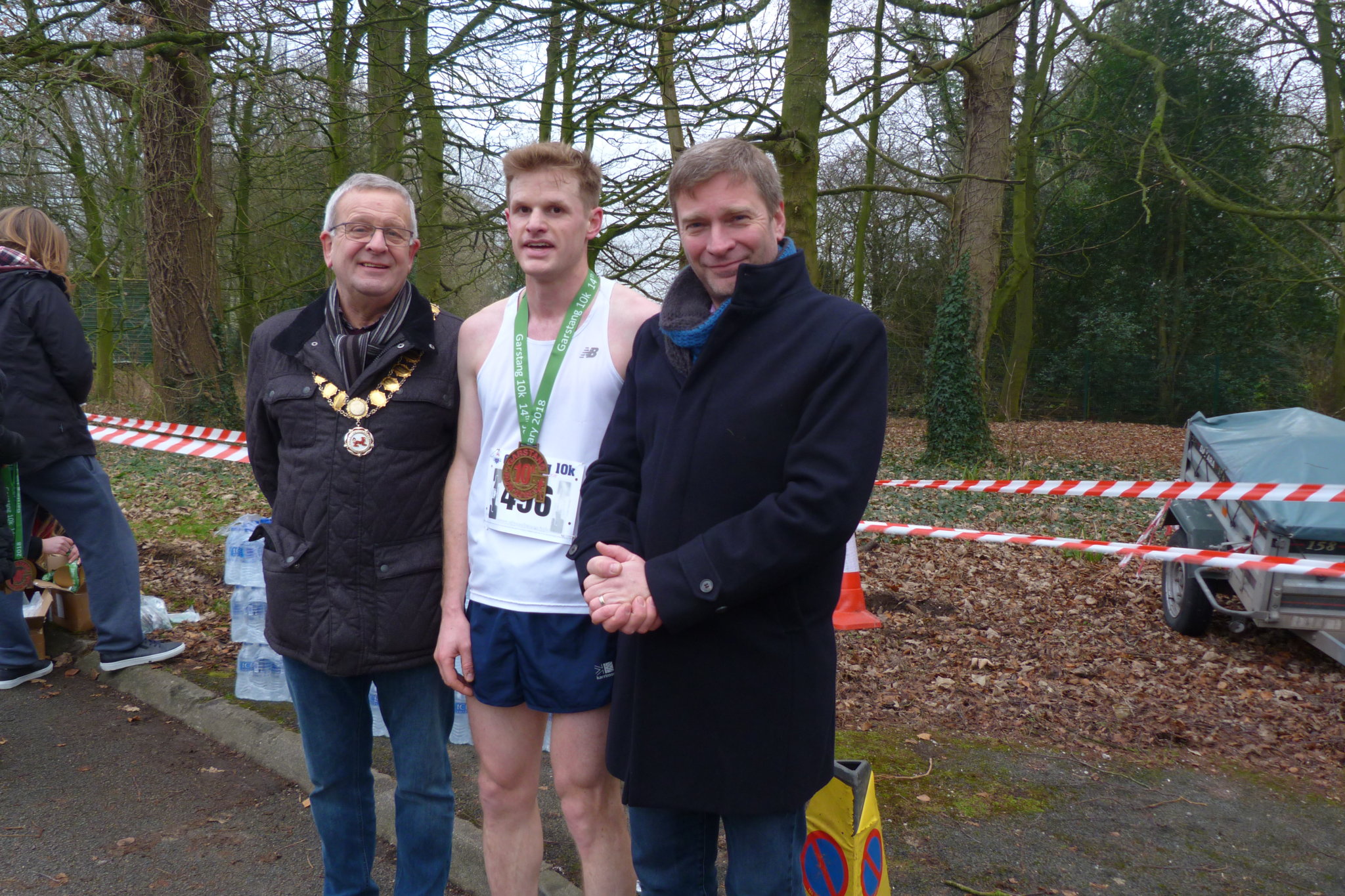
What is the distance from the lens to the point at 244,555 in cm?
381

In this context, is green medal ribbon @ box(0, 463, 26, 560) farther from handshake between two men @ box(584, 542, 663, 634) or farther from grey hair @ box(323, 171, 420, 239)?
handshake between two men @ box(584, 542, 663, 634)

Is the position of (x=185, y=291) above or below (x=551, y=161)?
above

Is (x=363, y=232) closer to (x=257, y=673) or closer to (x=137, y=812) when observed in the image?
(x=257, y=673)

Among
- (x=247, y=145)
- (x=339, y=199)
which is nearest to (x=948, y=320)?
(x=247, y=145)

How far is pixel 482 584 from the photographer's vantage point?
2.45 m

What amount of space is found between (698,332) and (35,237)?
3.83 metres

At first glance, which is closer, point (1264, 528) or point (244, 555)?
point (244, 555)

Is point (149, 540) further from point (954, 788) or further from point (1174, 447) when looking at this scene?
point (1174, 447)

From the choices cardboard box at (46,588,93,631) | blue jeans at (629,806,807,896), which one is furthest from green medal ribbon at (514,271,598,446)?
cardboard box at (46,588,93,631)

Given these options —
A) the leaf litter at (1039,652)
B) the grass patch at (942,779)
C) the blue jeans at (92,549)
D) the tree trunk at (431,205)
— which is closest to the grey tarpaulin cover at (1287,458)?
the leaf litter at (1039,652)

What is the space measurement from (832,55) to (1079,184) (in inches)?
661

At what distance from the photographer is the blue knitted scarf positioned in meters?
2.13

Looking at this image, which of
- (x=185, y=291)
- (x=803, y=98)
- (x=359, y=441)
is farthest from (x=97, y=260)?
(x=359, y=441)

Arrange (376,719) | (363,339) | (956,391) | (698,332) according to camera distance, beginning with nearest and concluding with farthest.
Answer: (698,332) < (363,339) < (376,719) < (956,391)
